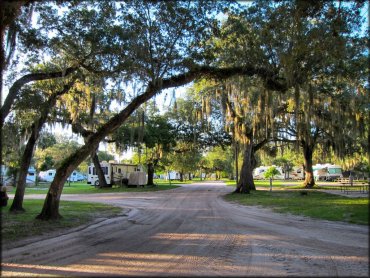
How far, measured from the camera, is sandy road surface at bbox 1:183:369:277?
17.9ft

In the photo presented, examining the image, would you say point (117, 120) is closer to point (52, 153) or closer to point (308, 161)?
point (308, 161)

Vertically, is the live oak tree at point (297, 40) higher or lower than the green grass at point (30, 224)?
higher

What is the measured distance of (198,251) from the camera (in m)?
6.77

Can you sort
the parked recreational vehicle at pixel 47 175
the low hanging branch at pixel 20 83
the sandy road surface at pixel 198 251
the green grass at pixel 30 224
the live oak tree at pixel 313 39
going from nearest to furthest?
the sandy road surface at pixel 198 251 < the green grass at pixel 30 224 < the live oak tree at pixel 313 39 < the low hanging branch at pixel 20 83 < the parked recreational vehicle at pixel 47 175

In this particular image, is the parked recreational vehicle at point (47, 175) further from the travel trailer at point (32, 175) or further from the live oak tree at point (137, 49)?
the live oak tree at point (137, 49)

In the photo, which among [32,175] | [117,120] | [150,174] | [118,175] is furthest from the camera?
[32,175]

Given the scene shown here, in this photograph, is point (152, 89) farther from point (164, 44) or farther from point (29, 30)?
point (29, 30)

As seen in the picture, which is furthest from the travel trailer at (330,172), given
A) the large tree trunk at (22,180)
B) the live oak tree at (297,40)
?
the large tree trunk at (22,180)

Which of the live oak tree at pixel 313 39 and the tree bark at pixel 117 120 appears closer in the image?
the live oak tree at pixel 313 39

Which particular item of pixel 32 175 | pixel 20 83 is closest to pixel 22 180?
pixel 20 83

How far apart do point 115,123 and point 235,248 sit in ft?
21.3

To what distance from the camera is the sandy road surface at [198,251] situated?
5441 millimetres

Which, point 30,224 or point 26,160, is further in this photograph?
point 26,160

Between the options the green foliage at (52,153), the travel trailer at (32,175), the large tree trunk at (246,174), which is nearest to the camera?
the large tree trunk at (246,174)
